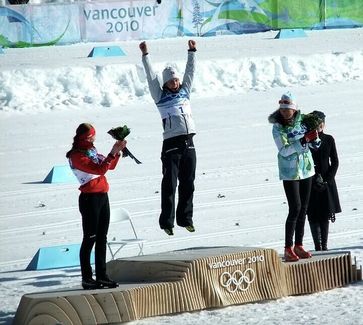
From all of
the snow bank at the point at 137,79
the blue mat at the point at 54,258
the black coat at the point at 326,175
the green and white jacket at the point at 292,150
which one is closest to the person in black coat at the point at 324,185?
the black coat at the point at 326,175

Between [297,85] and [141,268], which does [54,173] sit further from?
[297,85]

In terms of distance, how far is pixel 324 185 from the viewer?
12.8m

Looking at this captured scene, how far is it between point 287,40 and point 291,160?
69.9 ft

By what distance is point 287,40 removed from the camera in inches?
1282

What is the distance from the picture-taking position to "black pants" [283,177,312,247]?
11.7 m

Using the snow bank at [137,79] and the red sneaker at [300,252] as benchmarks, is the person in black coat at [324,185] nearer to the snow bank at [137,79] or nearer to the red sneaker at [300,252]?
the red sneaker at [300,252]

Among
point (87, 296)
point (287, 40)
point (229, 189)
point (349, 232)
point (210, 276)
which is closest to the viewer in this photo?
point (87, 296)

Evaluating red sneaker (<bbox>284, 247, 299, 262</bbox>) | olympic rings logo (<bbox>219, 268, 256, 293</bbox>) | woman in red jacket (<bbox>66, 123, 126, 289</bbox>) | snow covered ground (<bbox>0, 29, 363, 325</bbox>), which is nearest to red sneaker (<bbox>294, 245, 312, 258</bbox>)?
red sneaker (<bbox>284, 247, 299, 262</bbox>)

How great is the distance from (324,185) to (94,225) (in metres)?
3.05

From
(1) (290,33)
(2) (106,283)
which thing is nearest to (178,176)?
(2) (106,283)

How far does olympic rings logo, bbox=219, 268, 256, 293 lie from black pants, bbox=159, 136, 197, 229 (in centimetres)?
149

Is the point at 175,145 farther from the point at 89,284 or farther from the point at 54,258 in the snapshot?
the point at 89,284

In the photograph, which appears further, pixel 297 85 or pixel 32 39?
pixel 32 39

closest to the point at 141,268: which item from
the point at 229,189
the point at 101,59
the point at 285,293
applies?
the point at 285,293
